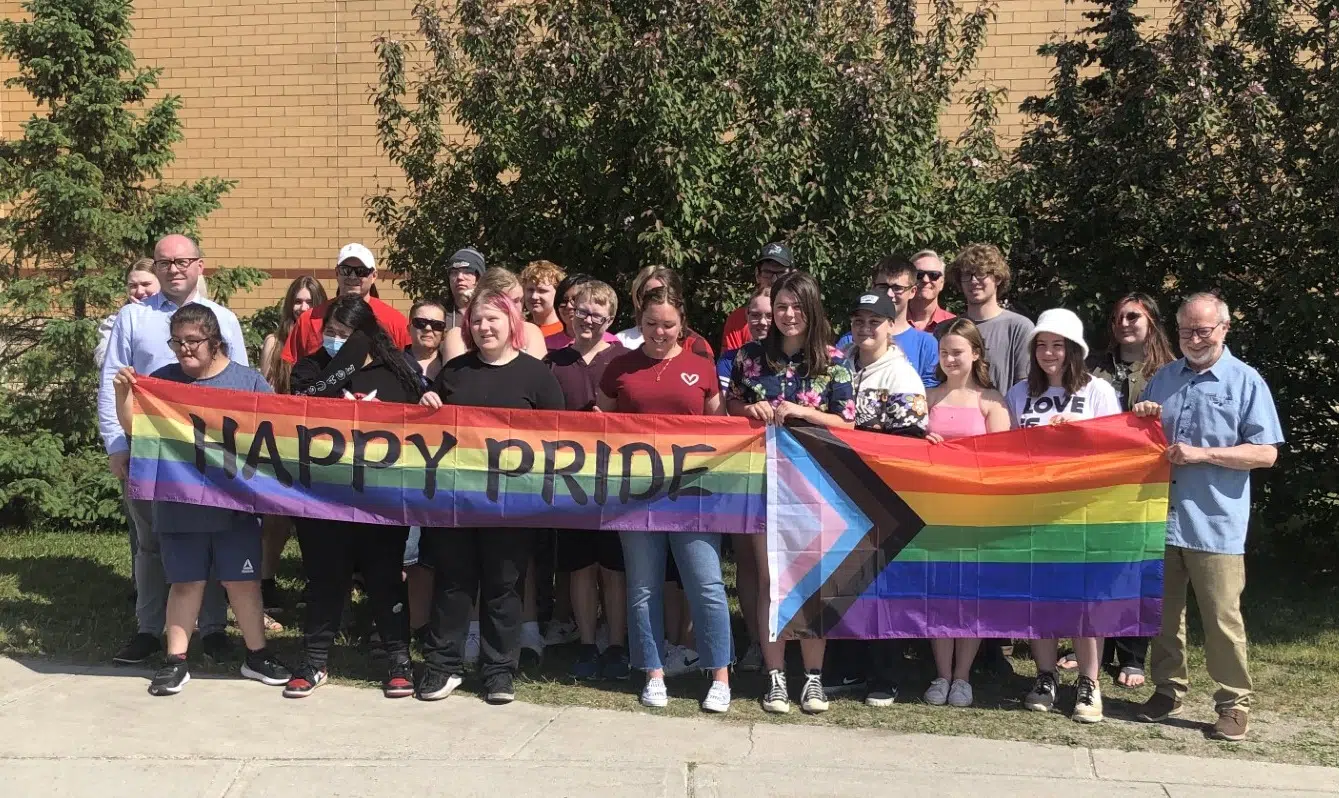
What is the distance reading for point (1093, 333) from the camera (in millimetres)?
8086

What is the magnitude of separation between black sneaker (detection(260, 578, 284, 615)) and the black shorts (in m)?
2.14

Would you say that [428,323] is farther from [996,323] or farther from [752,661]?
[996,323]

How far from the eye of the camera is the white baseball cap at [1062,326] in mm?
5508

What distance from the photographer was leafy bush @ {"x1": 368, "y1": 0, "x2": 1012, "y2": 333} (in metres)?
7.71

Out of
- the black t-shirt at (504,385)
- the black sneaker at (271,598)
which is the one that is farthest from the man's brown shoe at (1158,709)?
the black sneaker at (271,598)

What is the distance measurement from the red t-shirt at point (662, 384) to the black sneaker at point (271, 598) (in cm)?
283

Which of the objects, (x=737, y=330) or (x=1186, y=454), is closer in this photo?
(x=1186, y=454)

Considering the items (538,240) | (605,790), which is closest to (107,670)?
(605,790)

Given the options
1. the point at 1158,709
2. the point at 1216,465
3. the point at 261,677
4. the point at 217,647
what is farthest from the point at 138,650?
the point at 1216,465

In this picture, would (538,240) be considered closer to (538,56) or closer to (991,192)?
(538,56)

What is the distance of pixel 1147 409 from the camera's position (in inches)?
212

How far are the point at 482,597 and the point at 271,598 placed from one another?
2.20 meters

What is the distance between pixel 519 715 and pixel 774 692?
1.17 metres

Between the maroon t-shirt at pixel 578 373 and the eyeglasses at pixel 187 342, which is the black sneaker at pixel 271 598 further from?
the maroon t-shirt at pixel 578 373
